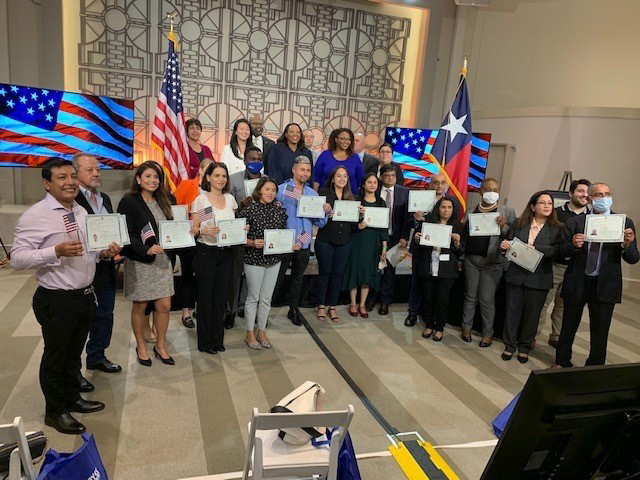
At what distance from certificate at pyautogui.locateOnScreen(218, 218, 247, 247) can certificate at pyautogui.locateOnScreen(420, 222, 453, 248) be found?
71.3 inches

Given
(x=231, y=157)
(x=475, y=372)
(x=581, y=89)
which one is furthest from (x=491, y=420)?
(x=581, y=89)

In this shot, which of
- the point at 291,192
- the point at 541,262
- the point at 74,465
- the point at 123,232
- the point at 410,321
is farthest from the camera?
the point at 410,321

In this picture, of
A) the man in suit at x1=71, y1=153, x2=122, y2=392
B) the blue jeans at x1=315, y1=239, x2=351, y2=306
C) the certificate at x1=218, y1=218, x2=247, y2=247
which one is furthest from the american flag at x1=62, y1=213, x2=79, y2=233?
the blue jeans at x1=315, y1=239, x2=351, y2=306

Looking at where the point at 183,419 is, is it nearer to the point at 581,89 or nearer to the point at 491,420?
the point at 491,420

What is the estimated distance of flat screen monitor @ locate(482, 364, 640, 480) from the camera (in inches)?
39.7

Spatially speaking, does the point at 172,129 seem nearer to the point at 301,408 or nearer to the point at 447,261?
the point at 447,261

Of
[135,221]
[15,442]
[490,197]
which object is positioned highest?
[490,197]

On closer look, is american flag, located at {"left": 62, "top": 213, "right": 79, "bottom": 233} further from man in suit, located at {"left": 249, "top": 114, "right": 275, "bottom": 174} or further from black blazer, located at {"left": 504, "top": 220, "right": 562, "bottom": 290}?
black blazer, located at {"left": 504, "top": 220, "right": 562, "bottom": 290}

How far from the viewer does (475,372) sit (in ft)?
13.8

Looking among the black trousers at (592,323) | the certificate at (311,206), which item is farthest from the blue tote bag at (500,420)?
the certificate at (311,206)

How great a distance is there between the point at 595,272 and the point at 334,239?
7.88 ft

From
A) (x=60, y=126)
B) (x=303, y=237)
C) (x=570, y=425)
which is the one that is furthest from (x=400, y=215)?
(x=60, y=126)

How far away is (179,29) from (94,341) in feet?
18.7

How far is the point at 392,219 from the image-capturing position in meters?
5.27
